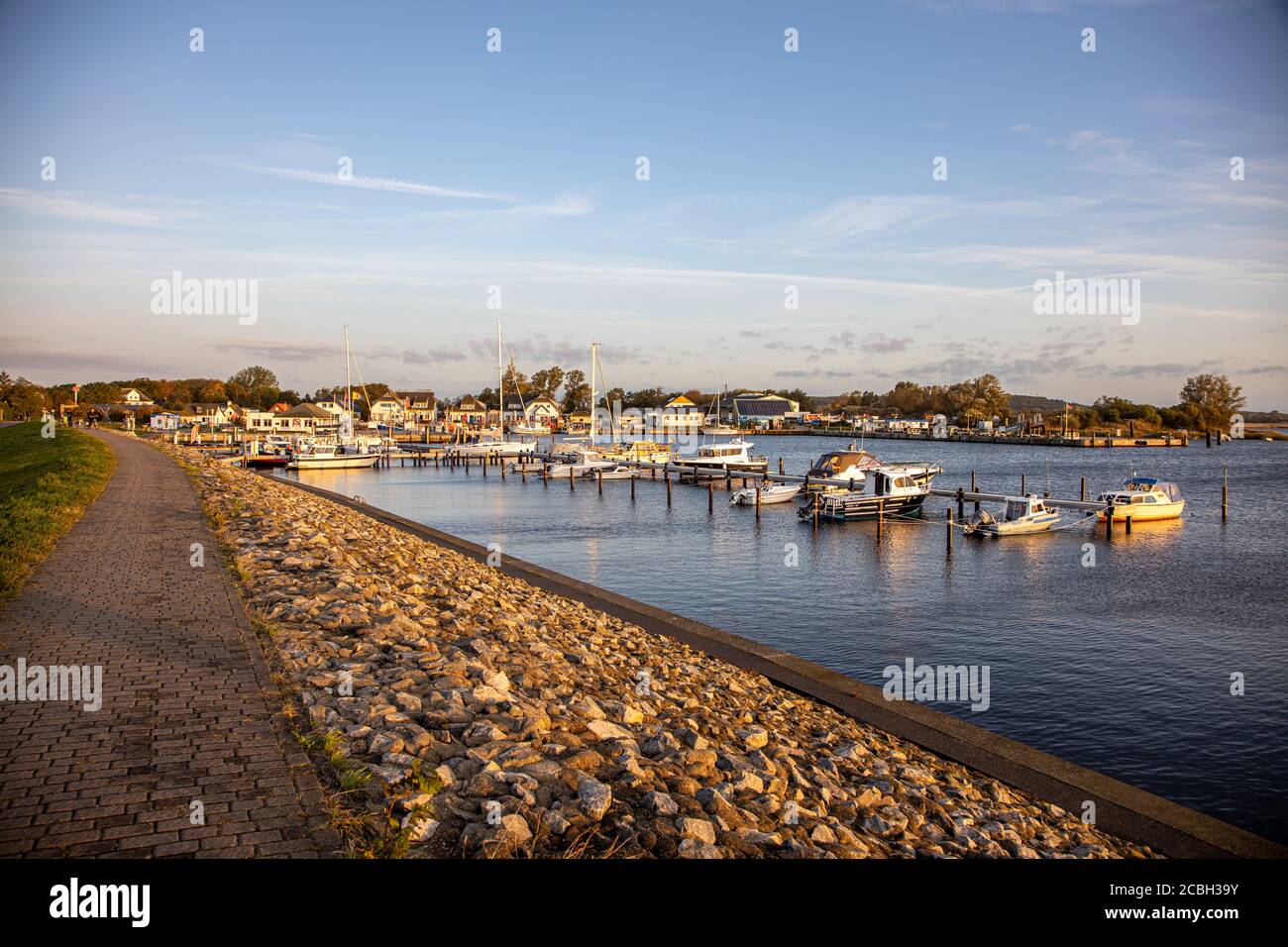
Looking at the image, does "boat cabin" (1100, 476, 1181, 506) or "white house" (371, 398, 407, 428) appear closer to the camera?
"boat cabin" (1100, 476, 1181, 506)

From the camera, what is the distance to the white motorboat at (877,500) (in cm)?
4219

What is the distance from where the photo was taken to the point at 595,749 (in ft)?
26.5

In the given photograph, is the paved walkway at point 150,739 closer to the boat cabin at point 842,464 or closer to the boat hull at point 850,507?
the boat hull at point 850,507

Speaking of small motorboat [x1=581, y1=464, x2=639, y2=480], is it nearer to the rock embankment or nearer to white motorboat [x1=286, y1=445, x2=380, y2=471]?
white motorboat [x1=286, y1=445, x2=380, y2=471]

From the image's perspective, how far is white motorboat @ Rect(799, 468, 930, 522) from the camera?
4219 centimetres

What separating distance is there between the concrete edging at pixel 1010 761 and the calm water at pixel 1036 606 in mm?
1817

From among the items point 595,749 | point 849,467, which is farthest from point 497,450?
point 595,749

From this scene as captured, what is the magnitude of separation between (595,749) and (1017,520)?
34.5 meters

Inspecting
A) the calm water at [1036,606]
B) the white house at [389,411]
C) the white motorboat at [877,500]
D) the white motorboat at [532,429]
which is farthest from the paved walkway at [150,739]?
the white house at [389,411]

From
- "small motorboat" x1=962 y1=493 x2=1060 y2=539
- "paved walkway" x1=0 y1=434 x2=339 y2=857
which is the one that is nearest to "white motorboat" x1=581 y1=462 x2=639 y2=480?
"small motorboat" x1=962 y1=493 x2=1060 y2=539

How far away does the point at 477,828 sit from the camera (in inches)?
233

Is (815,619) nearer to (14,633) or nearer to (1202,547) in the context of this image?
(14,633)

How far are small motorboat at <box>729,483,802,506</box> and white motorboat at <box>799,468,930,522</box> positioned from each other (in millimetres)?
5186
